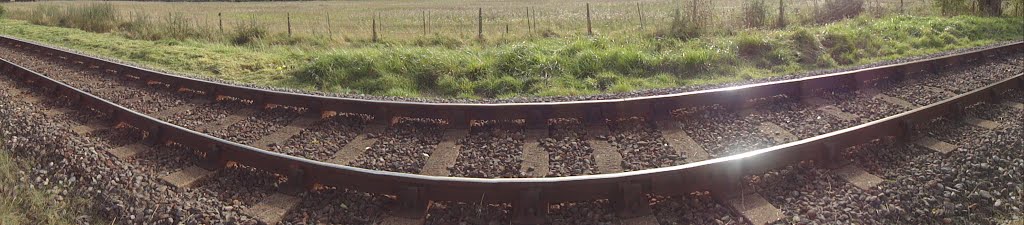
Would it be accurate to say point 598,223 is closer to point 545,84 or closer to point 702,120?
point 702,120

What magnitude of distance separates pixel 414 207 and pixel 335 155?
181 cm

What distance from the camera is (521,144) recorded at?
21.3ft

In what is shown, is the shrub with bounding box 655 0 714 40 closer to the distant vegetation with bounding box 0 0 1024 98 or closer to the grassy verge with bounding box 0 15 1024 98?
the distant vegetation with bounding box 0 0 1024 98

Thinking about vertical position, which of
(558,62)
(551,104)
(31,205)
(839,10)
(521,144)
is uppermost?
(839,10)

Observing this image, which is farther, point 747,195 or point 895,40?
point 895,40

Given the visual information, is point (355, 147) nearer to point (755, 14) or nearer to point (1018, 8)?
point (755, 14)

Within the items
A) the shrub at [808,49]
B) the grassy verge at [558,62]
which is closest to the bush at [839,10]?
the grassy verge at [558,62]

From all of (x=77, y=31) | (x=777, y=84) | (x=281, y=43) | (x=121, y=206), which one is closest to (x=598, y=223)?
(x=121, y=206)

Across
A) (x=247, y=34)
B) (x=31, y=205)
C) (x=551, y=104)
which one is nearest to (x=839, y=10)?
(x=551, y=104)

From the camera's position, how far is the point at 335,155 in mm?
6422

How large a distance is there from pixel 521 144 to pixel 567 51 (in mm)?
6366

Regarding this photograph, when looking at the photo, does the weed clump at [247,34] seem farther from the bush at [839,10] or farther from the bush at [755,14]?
the bush at [839,10]

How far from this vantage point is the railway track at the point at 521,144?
4914 mm

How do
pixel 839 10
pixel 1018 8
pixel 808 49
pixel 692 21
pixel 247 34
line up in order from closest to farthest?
pixel 808 49
pixel 692 21
pixel 247 34
pixel 839 10
pixel 1018 8
